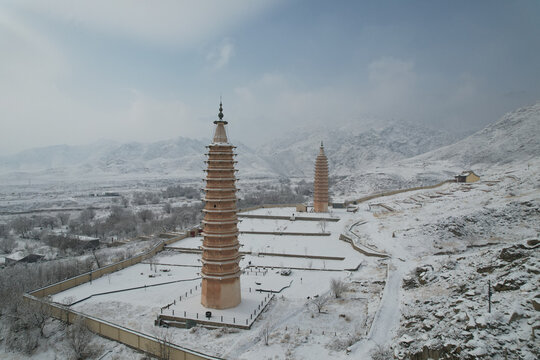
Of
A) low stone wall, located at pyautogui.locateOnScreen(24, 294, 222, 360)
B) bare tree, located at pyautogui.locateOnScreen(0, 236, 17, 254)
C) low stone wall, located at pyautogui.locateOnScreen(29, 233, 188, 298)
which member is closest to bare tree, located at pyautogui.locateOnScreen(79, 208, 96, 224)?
bare tree, located at pyautogui.locateOnScreen(0, 236, 17, 254)

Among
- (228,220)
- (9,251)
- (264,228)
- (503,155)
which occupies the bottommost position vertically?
(9,251)

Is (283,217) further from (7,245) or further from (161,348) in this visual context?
(7,245)

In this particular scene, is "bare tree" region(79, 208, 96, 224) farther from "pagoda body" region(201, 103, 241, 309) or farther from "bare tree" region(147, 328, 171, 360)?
"bare tree" region(147, 328, 171, 360)

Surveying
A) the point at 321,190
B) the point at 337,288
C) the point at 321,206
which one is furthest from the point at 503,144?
the point at 337,288

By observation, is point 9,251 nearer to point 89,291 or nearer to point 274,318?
point 89,291

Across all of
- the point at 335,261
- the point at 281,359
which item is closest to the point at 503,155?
the point at 335,261

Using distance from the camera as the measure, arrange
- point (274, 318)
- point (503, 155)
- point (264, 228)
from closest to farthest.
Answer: point (274, 318) < point (264, 228) < point (503, 155)
